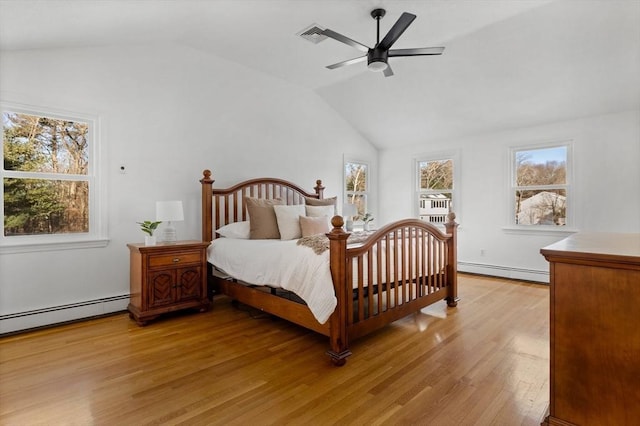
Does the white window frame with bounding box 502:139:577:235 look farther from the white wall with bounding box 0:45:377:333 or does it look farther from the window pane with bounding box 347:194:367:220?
the white wall with bounding box 0:45:377:333

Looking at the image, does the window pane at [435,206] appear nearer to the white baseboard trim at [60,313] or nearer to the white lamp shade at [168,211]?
the white lamp shade at [168,211]

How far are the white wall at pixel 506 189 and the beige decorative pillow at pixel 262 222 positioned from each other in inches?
131

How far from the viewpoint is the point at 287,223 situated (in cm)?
366

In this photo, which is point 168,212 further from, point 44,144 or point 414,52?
point 414,52

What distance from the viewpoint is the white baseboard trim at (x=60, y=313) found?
2873mm

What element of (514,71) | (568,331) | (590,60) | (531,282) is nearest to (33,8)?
(568,331)

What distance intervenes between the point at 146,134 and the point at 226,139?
97 centimetres

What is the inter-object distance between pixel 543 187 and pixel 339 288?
4.08 metres

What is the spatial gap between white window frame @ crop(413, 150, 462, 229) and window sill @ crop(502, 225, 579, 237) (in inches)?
33.7

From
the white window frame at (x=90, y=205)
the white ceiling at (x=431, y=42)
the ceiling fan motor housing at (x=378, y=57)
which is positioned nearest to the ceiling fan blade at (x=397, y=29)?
the ceiling fan motor housing at (x=378, y=57)

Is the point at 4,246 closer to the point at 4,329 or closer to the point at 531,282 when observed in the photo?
the point at 4,329

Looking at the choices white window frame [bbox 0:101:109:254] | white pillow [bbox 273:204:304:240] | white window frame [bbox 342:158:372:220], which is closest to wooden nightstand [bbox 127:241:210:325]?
white window frame [bbox 0:101:109:254]

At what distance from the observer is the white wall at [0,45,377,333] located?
298 cm

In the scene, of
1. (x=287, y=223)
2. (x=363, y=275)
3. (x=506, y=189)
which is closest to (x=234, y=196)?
(x=287, y=223)
